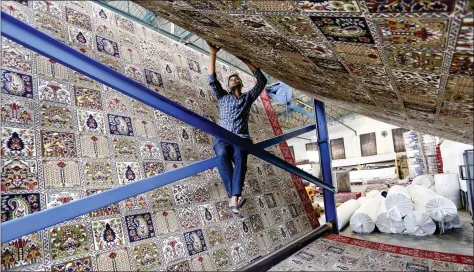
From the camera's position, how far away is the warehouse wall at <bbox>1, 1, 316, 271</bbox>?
5.47 feet

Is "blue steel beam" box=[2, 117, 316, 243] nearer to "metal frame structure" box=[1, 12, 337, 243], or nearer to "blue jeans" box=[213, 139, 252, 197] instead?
"metal frame structure" box=[1, 12, 337, 243]

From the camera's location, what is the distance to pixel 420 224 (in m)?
3.08

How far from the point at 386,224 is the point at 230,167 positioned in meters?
2.21

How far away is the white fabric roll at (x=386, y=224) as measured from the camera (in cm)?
320

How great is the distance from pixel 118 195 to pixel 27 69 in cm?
122

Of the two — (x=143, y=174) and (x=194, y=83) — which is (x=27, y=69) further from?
(x=194, y=83)

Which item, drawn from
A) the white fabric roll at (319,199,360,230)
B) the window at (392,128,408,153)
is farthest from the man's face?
the window at (392,128,408,153)

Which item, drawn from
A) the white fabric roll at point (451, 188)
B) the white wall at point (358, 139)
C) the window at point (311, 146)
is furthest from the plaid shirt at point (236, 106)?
the window at point (311, 146)

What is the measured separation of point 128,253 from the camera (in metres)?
1.81

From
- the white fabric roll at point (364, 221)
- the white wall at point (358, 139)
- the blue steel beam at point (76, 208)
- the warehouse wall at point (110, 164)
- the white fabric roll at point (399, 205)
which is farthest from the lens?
the white wall at point (358, 139)

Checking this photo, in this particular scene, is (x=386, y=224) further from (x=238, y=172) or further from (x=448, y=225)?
(x=238, y=172)

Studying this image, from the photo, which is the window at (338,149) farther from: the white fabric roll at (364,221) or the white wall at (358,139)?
the white fabric roll at (364,221)

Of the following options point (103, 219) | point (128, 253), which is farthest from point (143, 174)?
point (128, 253)

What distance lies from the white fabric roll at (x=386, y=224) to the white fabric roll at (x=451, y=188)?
85.6 inches
